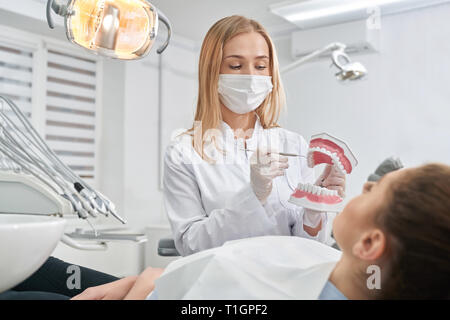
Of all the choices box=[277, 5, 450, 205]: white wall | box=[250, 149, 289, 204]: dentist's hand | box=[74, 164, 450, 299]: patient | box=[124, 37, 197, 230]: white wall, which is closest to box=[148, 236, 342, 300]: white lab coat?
box=[74, 164, 450, 299]: patient

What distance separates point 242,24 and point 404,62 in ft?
7.89

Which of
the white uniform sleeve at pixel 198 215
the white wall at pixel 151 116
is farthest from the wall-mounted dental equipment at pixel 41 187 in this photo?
the white wall at pixel 151 116

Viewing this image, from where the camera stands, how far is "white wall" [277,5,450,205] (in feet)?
9.67

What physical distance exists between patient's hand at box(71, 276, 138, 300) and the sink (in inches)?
4.0

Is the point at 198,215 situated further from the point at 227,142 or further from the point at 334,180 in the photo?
the point at 334,180

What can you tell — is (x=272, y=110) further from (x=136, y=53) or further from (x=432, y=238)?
(x=432, y=238)

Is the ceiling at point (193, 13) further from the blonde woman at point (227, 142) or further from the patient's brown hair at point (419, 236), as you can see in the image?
the patient's brown hair at point (419, 236)

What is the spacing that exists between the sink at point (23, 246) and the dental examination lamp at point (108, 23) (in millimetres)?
317

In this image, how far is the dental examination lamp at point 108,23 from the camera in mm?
781

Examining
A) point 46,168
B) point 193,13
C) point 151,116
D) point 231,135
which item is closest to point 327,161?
point 231,135

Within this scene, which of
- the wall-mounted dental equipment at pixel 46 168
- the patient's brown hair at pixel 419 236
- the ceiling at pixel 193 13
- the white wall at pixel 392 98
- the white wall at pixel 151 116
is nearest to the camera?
the patient's brown hair at pixel 419 236

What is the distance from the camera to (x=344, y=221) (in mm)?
621

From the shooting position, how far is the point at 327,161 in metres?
0.81

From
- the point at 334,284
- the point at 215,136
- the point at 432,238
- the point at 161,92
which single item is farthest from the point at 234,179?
the point at 161,92
